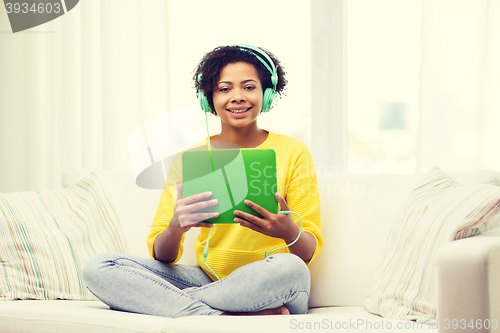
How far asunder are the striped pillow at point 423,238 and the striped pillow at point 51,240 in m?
0.83

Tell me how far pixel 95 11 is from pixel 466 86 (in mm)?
1727

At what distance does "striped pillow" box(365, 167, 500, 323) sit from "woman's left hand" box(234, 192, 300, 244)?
0.85 ft

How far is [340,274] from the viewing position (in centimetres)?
121

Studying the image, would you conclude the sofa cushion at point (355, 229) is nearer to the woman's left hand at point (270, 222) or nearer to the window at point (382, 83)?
the woman's left hand at point (270, 222)

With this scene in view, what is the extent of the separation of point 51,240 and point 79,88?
107cm

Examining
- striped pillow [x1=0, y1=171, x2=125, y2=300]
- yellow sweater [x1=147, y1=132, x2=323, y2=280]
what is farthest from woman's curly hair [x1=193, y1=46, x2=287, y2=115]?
striped pillow [x1=0, y1=171, x2=125, y2=300]

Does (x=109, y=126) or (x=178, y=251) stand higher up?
(x=109, y=126)

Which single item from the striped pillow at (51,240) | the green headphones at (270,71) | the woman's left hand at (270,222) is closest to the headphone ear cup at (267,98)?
the green headphones at (270,71)

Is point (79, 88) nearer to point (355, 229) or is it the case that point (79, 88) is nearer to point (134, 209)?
point (134, 209)

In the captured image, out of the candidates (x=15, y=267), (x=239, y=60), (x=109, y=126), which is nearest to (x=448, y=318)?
(x=239, y=60)

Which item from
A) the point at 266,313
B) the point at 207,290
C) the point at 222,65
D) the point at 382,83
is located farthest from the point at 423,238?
the point at 382,83

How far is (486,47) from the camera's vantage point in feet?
5.43

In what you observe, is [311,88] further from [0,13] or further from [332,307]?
[0,13]

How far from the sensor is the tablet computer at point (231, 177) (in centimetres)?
102
